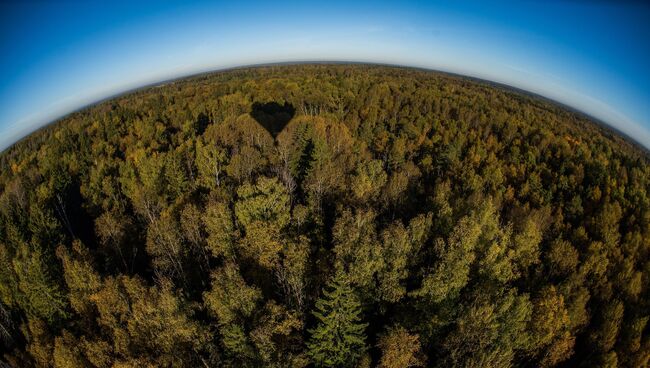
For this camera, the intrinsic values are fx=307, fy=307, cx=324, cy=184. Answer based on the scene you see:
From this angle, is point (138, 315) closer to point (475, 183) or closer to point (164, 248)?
point (164, 248)

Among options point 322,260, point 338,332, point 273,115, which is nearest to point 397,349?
point 338,332

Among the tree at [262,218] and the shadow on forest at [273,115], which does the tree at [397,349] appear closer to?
the tree at [262,218]

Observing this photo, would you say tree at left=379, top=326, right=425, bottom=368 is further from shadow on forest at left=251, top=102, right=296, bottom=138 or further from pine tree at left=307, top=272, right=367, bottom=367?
shadow on forest at left=251, top=102, right=296, bottom=138

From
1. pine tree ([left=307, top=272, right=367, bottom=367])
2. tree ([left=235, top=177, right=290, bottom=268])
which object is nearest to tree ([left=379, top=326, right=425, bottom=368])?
pine tree ([left=307, top=272, right=367, bottom=367])

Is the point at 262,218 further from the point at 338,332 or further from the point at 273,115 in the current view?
the point at 273,115

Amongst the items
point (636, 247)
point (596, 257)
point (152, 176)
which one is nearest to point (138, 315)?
point (152, 176)

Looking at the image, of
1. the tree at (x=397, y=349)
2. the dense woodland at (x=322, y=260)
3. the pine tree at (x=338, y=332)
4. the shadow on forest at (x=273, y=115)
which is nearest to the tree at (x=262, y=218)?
the dense woodland at (x=322, y=260)
